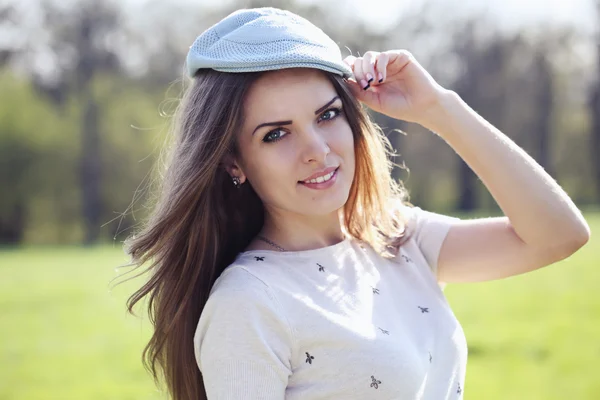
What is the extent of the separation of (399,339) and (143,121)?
2984 cm

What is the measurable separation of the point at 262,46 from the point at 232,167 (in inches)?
17.7

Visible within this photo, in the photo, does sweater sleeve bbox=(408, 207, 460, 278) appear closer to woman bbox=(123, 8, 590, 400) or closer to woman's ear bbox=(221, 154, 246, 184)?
woman bbox=(123, 8, 590, 400)

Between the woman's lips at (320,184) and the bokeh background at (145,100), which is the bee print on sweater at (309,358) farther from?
the bokeh background at (145,100)

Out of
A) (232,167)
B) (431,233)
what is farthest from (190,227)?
(431,233)

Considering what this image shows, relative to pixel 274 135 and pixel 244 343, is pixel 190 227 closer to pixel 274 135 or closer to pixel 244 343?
pixel 274 135

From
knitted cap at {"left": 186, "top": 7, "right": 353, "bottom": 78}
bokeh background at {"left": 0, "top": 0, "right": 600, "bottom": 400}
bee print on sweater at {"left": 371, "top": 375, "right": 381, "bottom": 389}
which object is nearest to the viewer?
bee print on sweater at {"left": 371, "top": 375, "right": 381, "bottom": 389}

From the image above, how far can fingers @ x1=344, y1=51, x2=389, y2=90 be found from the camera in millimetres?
2541

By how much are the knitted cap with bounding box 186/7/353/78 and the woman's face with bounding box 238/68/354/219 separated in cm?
7

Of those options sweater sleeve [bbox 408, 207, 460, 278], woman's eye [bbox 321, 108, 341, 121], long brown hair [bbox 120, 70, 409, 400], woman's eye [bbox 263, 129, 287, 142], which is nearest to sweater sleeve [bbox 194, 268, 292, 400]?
long brown hair [bbox 120, 70, 409, 400]

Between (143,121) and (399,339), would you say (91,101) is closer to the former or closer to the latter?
(143,121)

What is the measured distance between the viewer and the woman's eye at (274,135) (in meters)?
2.38

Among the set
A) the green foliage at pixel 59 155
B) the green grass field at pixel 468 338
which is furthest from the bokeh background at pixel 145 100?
the green grass field at pixel 468 338

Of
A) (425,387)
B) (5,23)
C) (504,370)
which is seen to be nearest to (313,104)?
(425,387)

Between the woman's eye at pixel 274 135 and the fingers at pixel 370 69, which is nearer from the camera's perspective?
the woman's eye at pixel 274 135
